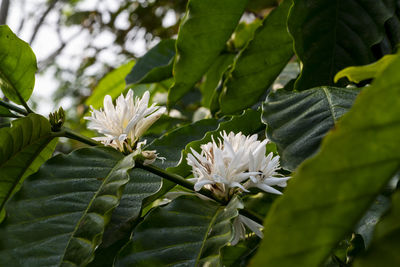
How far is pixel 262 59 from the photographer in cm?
106

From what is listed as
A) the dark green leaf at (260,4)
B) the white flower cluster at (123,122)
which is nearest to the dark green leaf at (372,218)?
the white flower cluster at (123,122)

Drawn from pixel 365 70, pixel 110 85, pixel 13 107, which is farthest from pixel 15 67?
pixel 110 85

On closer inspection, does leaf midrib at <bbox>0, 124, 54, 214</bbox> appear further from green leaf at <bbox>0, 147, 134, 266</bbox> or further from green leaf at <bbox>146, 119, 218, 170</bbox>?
green leaf at <bbox>146, 119, 218, 170</bbox>

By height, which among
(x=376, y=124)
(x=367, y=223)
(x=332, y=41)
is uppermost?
(x=376, y=124)

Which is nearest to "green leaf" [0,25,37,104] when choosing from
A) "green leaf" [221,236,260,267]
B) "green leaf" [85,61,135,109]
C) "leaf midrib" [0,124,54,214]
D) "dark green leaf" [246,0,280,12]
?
"leaf midrib" [0,124,54,214]

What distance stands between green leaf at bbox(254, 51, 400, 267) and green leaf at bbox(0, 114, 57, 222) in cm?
50

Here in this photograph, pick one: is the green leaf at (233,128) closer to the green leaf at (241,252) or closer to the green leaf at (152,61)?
the green leaf at (241,252)

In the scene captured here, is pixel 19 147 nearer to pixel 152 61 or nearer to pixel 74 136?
pixel 74 136

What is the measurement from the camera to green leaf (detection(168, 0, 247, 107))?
104 cm

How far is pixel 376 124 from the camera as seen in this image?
0.35m

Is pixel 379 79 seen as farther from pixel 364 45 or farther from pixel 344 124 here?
pixel 364 45

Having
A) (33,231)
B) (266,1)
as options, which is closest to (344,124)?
(33,231)

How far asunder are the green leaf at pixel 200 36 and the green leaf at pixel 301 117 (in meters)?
0.31

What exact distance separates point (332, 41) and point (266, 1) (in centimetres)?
104
